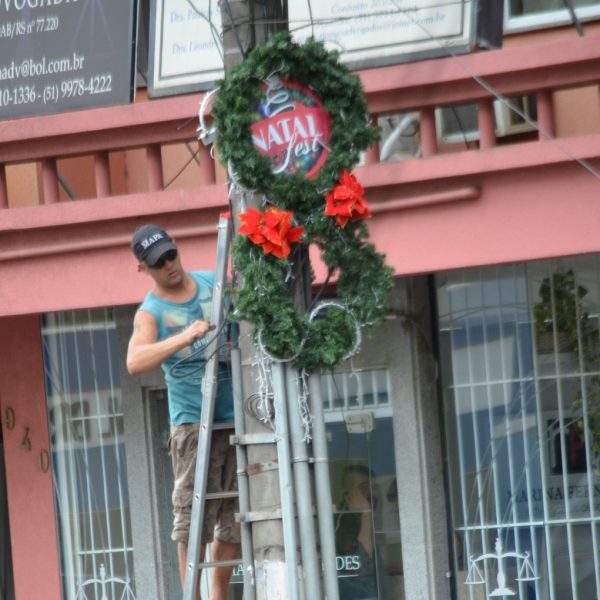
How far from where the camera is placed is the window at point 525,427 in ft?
31.8

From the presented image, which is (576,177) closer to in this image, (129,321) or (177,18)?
(177,18)

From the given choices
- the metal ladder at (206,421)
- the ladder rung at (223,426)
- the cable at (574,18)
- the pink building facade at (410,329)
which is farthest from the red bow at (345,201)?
the cable at (574,18)

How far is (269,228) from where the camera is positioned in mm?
6285

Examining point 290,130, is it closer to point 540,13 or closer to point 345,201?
point 345,201

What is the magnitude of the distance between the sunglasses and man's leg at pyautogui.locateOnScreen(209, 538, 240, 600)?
1.28m

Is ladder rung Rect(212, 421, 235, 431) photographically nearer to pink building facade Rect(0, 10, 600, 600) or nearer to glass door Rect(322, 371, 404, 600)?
pink building facade Rect(0, 10, 600, 600)

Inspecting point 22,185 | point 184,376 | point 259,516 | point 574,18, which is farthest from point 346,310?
point 22,185

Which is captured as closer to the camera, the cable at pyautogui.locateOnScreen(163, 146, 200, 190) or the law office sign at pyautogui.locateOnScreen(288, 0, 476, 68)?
the law office sign at pyautogui.locateOnScreen(288, 0, 476, 68)

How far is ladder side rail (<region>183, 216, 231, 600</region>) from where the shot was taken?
6.79m

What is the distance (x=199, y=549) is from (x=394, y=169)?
276 centimetres

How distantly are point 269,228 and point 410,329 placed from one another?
12.5 ft

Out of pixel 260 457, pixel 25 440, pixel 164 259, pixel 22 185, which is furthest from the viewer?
pixel 25 440

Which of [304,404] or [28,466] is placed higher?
[304,404]

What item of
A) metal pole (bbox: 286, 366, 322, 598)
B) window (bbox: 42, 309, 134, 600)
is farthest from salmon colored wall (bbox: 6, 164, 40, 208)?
metal pole (bbox: 286, 366, 322, 598)
